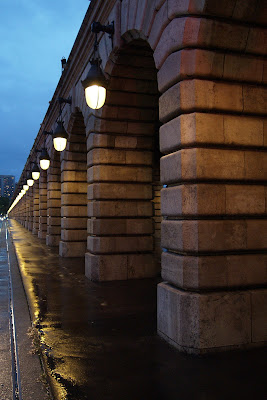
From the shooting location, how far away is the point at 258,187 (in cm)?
486

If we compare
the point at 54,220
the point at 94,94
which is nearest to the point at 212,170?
the point at 94,94

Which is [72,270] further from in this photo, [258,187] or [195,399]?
[195,399]

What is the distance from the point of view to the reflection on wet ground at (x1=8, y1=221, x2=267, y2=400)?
11.1ft

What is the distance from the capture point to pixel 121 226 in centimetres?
905

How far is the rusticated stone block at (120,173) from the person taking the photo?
29.4ft

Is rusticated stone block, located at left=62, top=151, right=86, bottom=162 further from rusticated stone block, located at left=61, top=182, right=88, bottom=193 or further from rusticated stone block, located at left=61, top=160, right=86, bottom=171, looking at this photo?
rusticated stone block, located at left=61, top=182, right=88, bottom=193

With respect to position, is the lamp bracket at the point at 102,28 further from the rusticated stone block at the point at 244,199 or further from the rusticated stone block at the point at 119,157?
the rusticated stone block at the point at 244,199

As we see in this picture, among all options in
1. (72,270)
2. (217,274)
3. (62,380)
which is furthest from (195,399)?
(72,270)

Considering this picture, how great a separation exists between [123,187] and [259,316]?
5.16 meters

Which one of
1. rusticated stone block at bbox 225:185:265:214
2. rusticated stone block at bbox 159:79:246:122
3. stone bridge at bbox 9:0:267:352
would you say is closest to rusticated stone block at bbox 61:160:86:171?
stone bridge at bbox 9:0:267:352

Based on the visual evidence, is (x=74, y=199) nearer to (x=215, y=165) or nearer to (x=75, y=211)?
(x=75, y=211)

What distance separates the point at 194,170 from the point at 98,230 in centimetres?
483

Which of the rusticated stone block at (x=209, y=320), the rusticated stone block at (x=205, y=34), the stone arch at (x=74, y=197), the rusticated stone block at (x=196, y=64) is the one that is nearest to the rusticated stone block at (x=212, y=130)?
the rusticated stone block at (x=196, y=64)

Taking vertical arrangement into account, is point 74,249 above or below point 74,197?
below
